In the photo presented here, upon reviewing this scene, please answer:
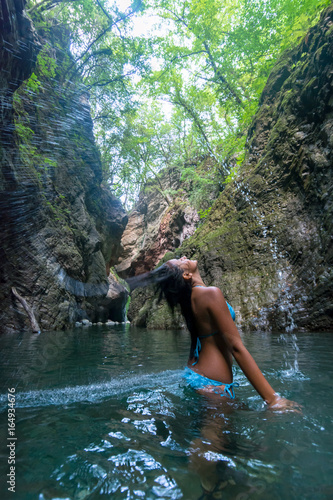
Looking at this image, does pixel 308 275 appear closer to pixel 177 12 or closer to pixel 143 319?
pixel 143 319

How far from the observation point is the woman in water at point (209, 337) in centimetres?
176

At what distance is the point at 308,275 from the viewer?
6.48 metres

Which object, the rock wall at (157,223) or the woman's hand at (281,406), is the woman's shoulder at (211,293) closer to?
the woman's hand at (281,406)

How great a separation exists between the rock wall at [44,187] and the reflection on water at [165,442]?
19.7 ft

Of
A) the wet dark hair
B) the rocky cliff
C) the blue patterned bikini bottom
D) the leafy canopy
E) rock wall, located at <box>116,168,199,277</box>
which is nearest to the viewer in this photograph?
the blue patterned bikini bottom

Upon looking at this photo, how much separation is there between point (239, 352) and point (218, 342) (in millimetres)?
308

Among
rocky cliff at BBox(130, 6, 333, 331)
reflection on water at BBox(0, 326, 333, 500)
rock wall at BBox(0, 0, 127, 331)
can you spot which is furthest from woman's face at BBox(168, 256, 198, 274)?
rock wall at BBox(0, 0, 127, 331)

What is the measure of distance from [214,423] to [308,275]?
5845 mm

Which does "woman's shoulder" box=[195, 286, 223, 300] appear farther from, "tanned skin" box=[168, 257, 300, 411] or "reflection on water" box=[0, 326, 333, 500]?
"reflection on water" box=[0, 326, 333, 500]

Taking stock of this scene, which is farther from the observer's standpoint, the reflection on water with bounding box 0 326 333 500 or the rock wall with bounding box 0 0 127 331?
the rock wall with bounding box 0 0 127 331

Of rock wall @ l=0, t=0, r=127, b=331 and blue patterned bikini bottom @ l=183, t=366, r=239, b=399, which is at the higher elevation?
rock wall @ l=0, t=0, r=127, b=331

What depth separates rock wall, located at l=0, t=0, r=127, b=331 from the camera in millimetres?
6004

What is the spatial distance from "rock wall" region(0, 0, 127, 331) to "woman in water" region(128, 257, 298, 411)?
17.8 feet

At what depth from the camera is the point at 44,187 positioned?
1141 centimetres
